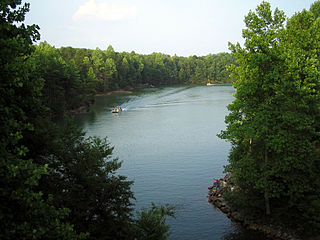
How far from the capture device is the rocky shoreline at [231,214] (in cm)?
2178

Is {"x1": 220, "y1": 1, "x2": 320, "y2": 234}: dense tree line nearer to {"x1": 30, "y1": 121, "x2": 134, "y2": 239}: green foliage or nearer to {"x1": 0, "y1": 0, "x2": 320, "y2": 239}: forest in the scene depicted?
{"x1": 0, "y1": 0, "x2": 320, "y2": 239}: forest

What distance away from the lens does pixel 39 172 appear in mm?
10109

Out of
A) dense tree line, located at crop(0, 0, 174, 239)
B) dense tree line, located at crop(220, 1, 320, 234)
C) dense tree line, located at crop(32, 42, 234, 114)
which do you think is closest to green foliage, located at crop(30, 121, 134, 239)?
dense tree line, located at crop(0, 0, 174, 239)

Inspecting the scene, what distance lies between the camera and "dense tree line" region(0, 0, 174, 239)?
10.2m

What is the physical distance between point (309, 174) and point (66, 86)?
238 feet

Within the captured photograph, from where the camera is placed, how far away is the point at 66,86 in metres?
83.8

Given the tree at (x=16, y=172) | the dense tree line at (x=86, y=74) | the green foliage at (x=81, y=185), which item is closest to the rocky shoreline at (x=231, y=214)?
the green foliage at (x=81, y=185)

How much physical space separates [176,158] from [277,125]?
2119cm

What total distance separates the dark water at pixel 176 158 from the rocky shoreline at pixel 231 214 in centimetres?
62

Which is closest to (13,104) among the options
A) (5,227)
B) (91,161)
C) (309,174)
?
(5,227)

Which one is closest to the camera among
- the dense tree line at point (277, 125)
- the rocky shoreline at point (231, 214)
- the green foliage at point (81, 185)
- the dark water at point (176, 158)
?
the green foliage at point (81, 185)

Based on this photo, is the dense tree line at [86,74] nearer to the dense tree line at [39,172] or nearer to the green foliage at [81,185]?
the dense tree line at [39,172]

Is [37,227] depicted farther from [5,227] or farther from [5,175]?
[5,175]

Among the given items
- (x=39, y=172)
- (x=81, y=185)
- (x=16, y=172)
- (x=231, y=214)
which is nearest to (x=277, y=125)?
(x=231, y=214)
